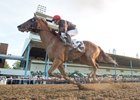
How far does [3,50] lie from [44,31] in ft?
124

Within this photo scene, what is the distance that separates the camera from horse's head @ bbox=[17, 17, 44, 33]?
6.68 m

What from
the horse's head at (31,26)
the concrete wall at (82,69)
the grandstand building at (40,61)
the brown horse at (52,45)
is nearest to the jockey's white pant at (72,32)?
the brown horse at (52,45)

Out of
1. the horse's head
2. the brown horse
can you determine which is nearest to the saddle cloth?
the brown horse

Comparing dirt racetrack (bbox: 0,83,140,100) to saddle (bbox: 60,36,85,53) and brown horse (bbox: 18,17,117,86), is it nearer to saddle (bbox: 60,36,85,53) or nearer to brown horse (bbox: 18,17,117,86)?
brown horse (bbox: 18,17,117,86)

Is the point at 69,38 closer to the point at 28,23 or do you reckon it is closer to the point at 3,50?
the point at 28,23

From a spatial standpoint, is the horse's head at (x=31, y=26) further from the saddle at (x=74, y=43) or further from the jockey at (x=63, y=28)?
the saddle at (x=74, y=43)

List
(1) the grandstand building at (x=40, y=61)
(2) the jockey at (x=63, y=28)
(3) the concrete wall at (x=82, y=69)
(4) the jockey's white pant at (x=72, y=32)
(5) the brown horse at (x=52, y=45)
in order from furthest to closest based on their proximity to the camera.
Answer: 1. (3) the concrete wall at (x=82, y=69)
2. (1) the grandstand building at (x=40, y=61)
3. (4) the jockey's white pant at (x=72, y=32)
4. (2) the jockey at (x=63, y=28)
5. (5) the brown horse at (x=52, y=45)

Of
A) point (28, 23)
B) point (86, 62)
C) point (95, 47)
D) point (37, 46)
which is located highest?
→ point (37, 46)

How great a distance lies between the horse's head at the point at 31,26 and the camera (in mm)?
6684

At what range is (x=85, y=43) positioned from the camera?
305 inches

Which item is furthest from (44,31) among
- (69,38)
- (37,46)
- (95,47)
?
(37,46)

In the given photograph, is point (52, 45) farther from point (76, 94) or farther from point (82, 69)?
point (82, 69)

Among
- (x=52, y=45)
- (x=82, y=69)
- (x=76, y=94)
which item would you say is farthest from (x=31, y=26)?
(x=82, y=69)

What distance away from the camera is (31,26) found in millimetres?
6699
